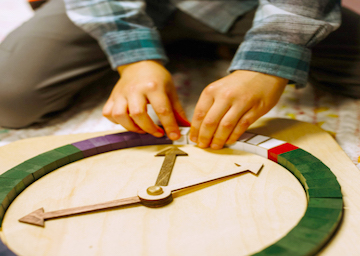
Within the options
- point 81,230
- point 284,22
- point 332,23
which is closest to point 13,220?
point 81,230

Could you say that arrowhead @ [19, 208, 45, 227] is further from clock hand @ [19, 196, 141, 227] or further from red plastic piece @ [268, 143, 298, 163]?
red plastic piece @ [268, 143, 298, 163]

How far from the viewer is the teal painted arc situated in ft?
1.03

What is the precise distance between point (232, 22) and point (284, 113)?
12.5 inches

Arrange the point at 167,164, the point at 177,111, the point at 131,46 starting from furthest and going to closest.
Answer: the point at 131,46, the point at 177,111, the point at 167,164

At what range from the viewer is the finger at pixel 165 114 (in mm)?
549

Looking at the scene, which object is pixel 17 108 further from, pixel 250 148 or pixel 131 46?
pixel 250 148

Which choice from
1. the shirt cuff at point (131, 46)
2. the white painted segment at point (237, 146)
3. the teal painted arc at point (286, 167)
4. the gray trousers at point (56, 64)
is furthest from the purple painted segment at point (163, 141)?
the gray trousers at point (56, 64)

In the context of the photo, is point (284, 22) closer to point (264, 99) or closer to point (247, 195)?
point (264, 99)

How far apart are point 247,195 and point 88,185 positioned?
244 millimetres

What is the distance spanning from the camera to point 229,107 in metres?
0.52

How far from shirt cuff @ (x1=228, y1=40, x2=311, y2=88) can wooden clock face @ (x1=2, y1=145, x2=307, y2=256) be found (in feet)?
0.60

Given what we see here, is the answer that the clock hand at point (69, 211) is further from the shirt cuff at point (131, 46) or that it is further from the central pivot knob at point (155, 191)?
the shirt cuff at point (131, 46)

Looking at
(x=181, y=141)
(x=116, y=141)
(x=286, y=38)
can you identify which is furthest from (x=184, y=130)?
(x=286, y=38)

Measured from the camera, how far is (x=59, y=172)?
497 millimetres
